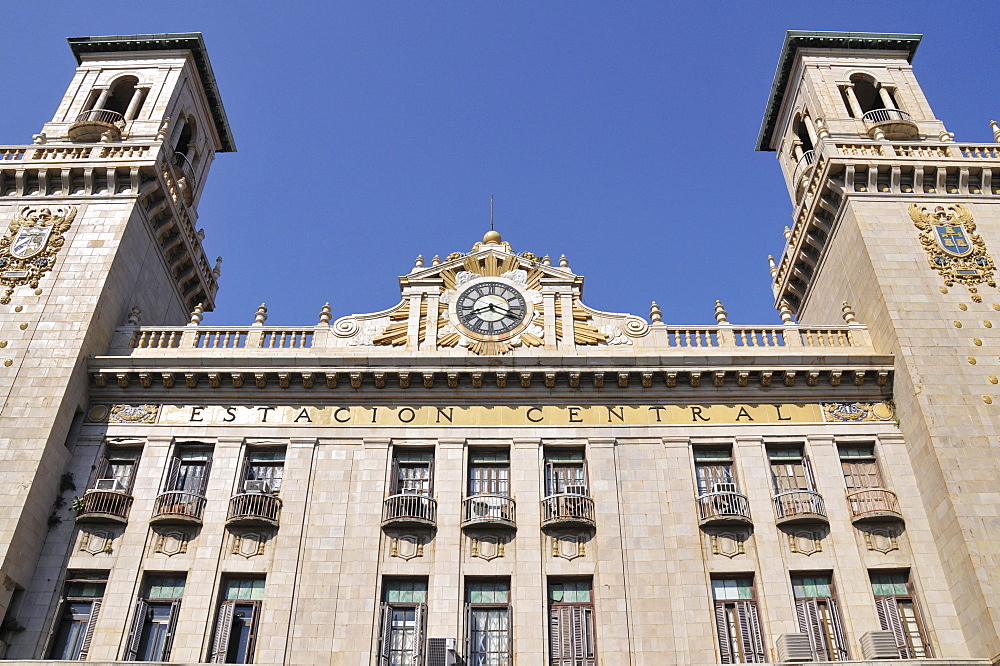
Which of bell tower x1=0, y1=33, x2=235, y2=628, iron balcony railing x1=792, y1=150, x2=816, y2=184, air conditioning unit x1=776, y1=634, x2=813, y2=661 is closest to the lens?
air conditioning unit x1=776, y1=634, x2=813, y2=661

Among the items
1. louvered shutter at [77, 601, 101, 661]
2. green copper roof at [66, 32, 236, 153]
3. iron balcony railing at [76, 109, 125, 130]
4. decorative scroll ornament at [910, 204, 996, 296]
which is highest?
green copper roof at [66, 32, 236, 153]

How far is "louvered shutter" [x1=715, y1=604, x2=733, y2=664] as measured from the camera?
21.3m

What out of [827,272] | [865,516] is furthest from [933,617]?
[827,272]

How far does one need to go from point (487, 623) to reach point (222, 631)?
6.39 m

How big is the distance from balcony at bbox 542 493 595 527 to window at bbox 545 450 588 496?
52 centimetres

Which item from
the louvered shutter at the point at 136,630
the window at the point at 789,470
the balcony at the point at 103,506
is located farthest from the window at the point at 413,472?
the window at the point at 789,470

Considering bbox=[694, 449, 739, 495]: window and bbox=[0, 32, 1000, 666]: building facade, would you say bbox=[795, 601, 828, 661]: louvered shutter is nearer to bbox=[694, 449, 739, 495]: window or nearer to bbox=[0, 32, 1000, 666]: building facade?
bbox=[0, 32, 1000, 666]: building facade

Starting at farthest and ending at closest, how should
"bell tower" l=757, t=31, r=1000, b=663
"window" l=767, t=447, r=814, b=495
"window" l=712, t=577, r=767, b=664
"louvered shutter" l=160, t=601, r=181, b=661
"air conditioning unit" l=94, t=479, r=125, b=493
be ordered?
"window" l=767, t=447, r=814, b=495, "air conditioning unit" l=94, t=479, r=125, b=493, "bell tower" l=757, t=31, r=1000, b=663, "louvered shutter" l=160, t=601, r=181, b=661, "window" l=712, t=577, r=767, b=664

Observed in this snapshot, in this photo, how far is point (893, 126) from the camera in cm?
3225

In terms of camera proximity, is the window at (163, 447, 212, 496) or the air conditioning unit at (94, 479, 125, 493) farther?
the window at (163, 447, 212, 496)

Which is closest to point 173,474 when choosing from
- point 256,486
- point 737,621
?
point 256,486

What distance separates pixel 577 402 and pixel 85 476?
1359cm

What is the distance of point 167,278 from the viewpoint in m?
32.6

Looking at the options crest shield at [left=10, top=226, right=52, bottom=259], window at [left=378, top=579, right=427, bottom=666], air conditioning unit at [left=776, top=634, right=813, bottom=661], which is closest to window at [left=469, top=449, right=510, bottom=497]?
window at [left=378, top=579, right=427, bottom=666]
